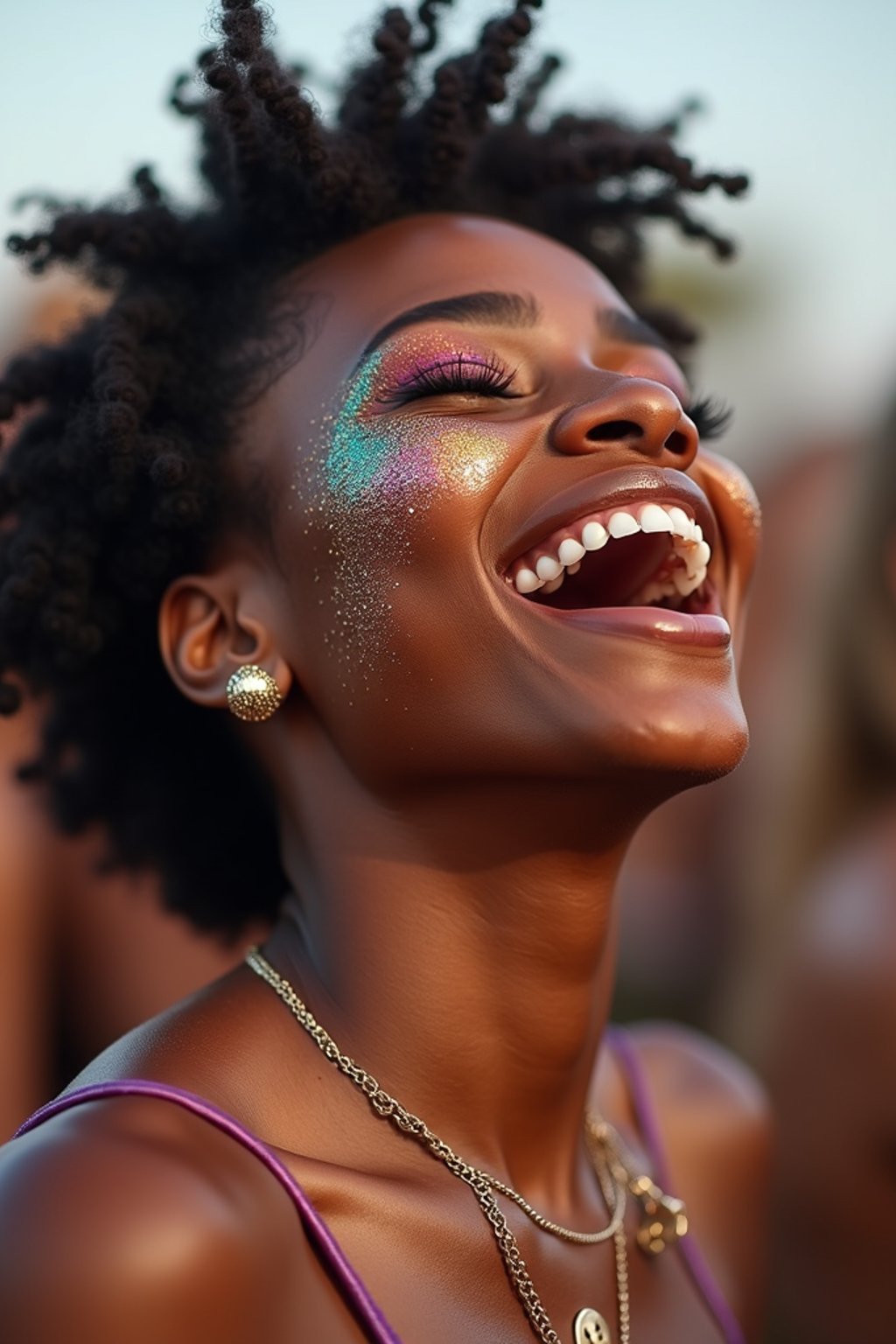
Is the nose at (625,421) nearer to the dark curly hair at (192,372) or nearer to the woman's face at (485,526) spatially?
the woman's face at (485,526)

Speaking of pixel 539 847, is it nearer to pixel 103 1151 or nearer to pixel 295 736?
pixel 295 736

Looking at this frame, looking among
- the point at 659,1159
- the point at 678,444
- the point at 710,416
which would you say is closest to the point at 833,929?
the point at 659,1159

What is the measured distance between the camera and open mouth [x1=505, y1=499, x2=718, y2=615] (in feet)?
6.37

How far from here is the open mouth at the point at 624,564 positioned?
194 centimetres

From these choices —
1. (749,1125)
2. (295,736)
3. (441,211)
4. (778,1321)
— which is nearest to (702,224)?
(441,211)

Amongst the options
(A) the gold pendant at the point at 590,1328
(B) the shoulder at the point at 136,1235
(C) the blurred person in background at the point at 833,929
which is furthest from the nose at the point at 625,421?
(C) the blurred person in background at the point at 833,929

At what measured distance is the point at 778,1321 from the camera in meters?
3.36

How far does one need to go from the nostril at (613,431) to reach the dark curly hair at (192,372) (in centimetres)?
49

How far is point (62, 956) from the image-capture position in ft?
10.3

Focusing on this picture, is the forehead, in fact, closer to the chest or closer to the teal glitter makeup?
the teal glitter makeup

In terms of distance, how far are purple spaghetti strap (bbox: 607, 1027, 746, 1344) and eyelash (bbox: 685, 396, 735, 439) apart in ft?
3.59

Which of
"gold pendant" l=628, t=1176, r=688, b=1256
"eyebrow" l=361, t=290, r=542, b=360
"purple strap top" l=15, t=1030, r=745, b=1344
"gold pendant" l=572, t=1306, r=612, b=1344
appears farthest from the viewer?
"gold pendant" l=628, t=1176, r=688, b=1256

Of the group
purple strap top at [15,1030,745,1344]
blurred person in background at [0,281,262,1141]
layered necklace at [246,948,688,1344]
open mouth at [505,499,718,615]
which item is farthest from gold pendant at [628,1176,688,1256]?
open mouth at [505,499,718,615]

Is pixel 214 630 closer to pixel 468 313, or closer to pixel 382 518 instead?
pixel 382 518
